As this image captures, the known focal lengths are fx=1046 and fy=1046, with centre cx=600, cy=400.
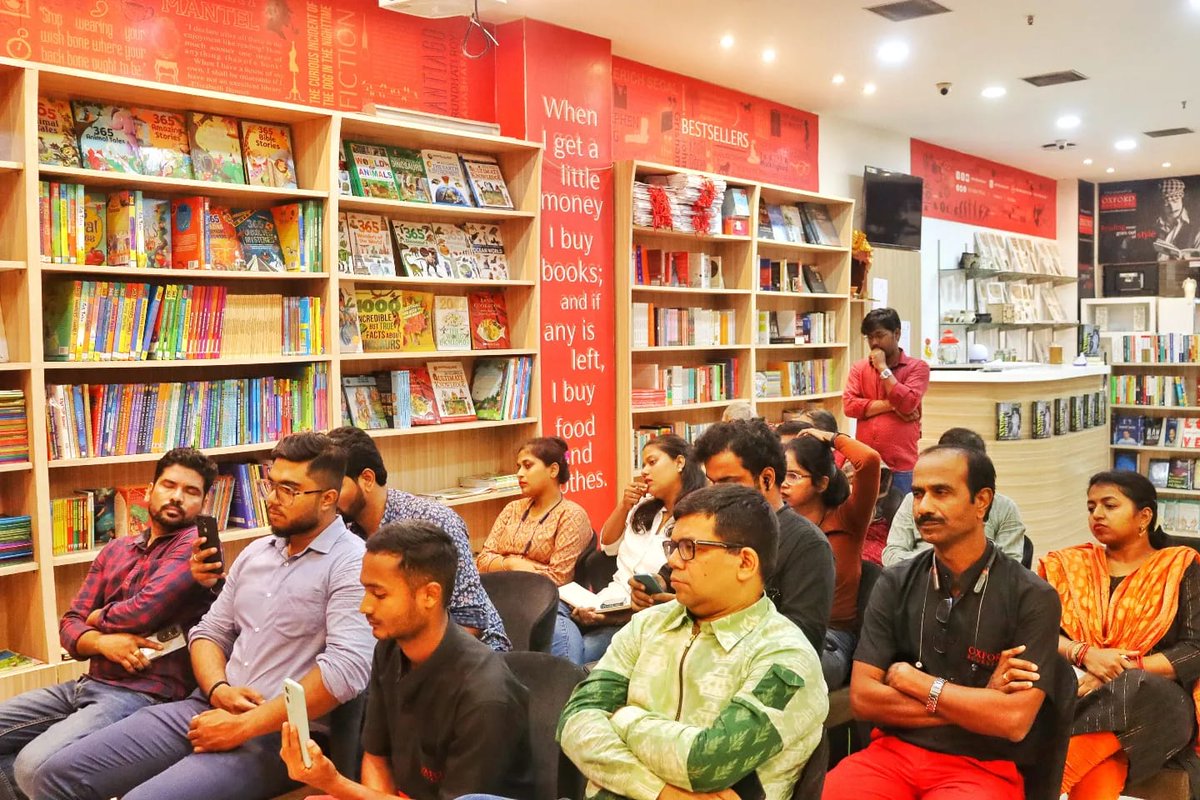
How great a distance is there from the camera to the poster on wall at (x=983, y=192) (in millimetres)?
10039

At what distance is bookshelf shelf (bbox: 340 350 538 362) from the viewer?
480 centimetres

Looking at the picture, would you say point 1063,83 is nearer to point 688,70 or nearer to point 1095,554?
point 688,70

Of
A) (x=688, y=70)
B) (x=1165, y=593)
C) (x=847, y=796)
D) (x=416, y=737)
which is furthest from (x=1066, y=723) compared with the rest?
(x=688, y=70)

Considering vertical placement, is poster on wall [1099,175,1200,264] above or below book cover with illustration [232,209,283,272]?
above

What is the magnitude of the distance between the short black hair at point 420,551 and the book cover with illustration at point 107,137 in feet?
8.39

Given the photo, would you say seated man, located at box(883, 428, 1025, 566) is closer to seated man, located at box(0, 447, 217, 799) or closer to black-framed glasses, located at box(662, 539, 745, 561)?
black-framed glasses, located at box(662, 539, 745, 561)

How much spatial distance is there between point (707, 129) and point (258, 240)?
381 cm

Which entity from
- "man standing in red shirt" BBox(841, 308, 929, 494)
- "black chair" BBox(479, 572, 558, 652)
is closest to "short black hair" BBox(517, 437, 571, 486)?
"black chair" BBox(479, 572, 558, 652)

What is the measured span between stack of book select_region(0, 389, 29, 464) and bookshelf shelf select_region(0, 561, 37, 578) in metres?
0.37

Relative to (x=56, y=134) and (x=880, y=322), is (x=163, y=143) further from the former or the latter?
(x=880, y=322)

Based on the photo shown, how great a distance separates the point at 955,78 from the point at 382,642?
21.7 feet

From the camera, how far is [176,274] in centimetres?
416

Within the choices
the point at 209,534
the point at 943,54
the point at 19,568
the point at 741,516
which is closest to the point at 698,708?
the point at 741,516

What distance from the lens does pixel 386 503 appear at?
123 inches
